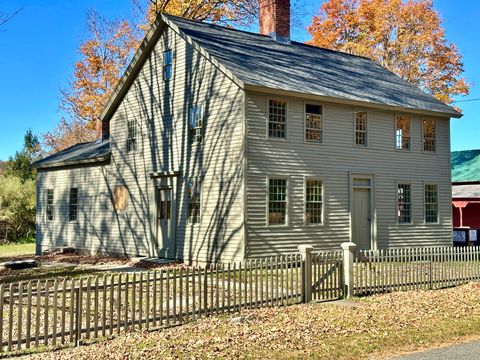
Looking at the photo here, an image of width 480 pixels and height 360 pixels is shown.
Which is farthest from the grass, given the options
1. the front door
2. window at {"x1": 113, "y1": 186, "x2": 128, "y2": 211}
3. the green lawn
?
the green lawn

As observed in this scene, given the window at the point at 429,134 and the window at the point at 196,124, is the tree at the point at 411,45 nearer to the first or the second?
the window at the point at 429,134

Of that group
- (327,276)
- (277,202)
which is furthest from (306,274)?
(277,202)

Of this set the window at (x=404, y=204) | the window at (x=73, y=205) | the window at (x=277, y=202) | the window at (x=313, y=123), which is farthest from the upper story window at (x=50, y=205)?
the window at (x=404, y=204)

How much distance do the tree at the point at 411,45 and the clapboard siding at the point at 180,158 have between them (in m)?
22.0

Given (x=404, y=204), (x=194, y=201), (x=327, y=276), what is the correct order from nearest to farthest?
(x=327, y=276), (x=194, y=201), (x=404, y=204)

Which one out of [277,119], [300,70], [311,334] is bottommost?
[311,334]

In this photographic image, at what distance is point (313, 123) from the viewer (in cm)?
1966

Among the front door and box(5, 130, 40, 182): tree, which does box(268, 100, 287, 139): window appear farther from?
box(5, 130, 40, 182): tree

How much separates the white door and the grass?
899cm

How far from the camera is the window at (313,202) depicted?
19.2m

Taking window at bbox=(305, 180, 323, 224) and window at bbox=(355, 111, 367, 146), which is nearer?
window at bbox=(305, 180, 323, 224)

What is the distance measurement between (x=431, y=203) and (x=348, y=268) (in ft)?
39.2

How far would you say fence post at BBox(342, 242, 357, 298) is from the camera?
12.5 meters

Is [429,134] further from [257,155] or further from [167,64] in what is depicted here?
[167,64]
